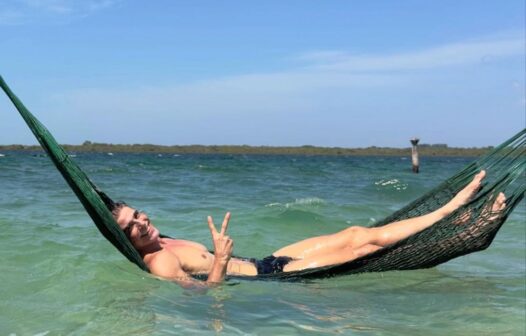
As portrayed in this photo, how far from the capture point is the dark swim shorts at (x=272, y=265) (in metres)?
5.05

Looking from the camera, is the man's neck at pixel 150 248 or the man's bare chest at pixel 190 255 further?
the man's bare chest at pixel 190 255

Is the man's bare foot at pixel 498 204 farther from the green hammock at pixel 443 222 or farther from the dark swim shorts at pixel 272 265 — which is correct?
the dark swim shorts at pixel 272 265

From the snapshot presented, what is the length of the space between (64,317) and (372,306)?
204 cm

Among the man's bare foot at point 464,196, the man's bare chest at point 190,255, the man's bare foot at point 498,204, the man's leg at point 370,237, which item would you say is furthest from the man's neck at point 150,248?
the man's bare foot at point 498,204

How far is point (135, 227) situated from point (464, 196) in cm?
240

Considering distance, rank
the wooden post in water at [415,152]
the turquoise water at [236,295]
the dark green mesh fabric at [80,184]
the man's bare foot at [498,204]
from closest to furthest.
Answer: the turquoise water at [236,295], the dark green mesh fabric at [80,184], the man's bare foot at [498,204], the wooden post in water at [415,152]

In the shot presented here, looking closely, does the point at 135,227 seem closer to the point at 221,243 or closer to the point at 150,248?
the point at 150,248

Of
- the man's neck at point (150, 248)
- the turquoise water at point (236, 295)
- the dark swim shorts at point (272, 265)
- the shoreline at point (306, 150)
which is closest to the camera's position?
the turquoise water at point (236, 295)

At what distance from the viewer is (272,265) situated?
5.08 m

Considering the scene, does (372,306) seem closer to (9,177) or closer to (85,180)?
(85,180)

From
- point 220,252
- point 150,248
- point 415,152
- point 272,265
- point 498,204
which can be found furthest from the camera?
point 415,152

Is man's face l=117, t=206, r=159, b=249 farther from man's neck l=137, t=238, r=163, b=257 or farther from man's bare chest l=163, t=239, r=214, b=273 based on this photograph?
man's bare chest l=163, t=239, r=214, b=273

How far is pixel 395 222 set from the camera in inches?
200

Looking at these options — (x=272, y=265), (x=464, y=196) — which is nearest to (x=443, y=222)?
(x=464, y=196)
